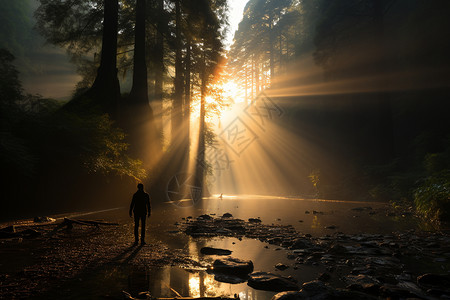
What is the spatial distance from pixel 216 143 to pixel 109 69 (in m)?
18.4

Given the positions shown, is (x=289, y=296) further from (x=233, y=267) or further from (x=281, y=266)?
(x=281, y=266)

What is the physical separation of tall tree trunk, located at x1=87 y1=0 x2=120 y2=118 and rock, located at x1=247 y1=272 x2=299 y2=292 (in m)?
14.9

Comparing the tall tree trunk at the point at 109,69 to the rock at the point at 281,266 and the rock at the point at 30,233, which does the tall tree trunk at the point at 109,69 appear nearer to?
the rock at the point at 30,233

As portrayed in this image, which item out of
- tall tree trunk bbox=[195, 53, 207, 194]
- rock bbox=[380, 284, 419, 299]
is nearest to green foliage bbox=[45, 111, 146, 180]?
rock bbox=[380, 284, 419, 299]

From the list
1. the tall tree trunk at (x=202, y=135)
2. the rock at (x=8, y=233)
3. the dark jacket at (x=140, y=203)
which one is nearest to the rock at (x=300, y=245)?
the dark jacket at (x=140, y=203)

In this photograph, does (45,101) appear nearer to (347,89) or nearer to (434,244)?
(434,244)

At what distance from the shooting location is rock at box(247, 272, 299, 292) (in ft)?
13.9

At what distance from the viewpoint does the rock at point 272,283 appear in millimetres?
4230

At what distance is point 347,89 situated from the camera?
99.8 ft

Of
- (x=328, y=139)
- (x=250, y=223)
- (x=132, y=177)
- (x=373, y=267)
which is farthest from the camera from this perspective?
(x=328, y=139)

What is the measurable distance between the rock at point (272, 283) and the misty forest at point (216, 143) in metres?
0.03

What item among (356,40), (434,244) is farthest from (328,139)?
(434,244)

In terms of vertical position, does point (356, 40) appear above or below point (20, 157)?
above

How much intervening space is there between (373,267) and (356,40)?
2784 centimetres
